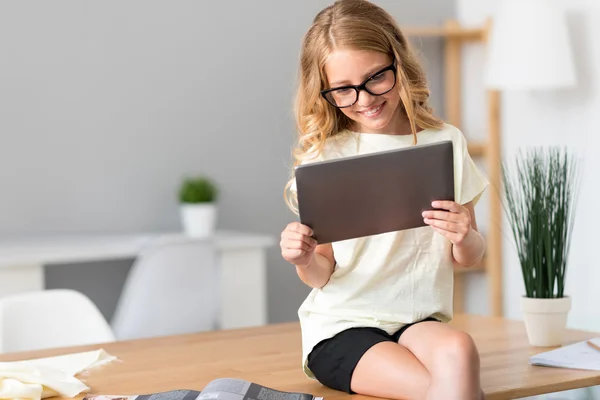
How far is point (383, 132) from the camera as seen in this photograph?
5.87ft

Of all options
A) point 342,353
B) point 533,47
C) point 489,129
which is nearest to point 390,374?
point 342,353

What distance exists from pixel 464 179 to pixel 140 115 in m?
A: 2.18

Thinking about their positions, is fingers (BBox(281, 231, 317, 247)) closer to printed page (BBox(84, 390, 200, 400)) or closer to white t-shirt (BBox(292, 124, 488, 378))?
white t-shirt (BBox(292, 124, 488, 378))

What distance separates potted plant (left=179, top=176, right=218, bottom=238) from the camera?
354 cm

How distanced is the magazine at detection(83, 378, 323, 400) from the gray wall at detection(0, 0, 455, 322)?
2.16m

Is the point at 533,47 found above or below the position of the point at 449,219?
above

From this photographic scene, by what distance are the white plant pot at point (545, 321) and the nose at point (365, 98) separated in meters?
0.61

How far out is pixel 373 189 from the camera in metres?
1.53

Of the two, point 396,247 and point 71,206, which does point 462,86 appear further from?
point 396,247

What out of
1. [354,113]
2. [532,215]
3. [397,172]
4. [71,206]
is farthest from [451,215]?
[71,206]

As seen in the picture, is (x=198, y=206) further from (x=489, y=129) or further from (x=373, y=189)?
(x=373, y=189)

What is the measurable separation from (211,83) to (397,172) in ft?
7.93

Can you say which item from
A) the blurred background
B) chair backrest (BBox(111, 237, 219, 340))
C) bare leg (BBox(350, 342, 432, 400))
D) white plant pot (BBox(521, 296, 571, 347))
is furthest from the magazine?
the blurred background

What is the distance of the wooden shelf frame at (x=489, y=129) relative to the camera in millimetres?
3973
